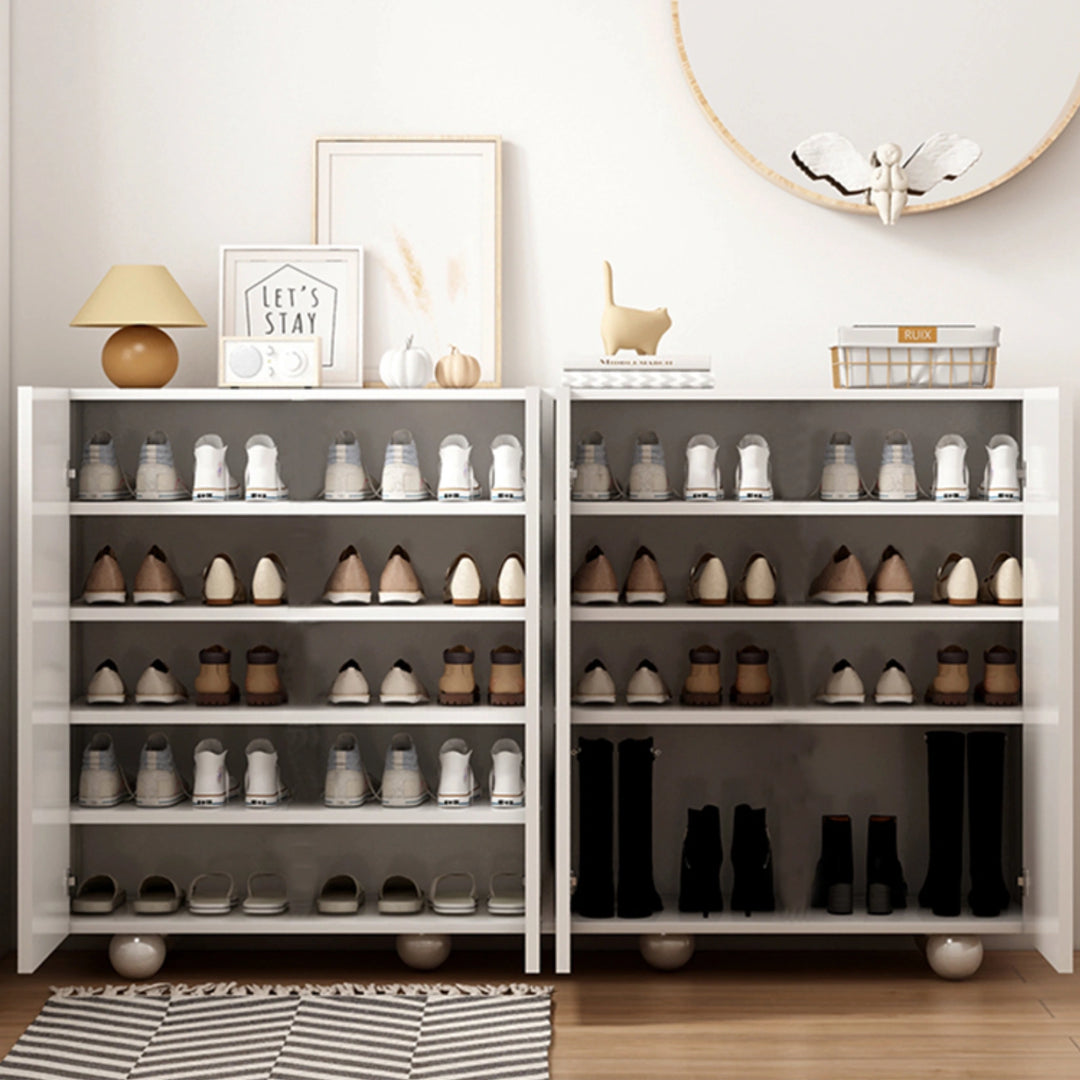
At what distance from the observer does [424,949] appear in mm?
2807

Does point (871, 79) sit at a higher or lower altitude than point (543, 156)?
higher

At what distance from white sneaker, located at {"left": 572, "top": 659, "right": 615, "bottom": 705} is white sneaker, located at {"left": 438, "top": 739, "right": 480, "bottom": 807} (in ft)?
0.87

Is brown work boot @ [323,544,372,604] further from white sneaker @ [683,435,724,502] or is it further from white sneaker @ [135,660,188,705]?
white sneaker @ [683,435,724,502]

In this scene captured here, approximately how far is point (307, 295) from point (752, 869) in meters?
1.55

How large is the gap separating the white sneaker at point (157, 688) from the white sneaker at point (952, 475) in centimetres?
163

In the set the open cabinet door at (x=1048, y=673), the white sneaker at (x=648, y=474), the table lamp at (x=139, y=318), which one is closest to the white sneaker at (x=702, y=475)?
the white sneaker at (x=648, y=474)

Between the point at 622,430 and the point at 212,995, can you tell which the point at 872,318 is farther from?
the point at 212,995

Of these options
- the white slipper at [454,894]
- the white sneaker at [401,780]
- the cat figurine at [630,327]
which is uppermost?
the cat figurine at [630,327]

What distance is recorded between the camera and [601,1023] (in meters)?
2.58

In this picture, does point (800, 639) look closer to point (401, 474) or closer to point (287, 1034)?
point (401, 474)

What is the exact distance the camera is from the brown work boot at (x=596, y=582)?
2.73m

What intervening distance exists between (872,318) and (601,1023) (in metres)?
1.60

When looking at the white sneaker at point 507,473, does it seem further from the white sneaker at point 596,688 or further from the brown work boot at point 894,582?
the brown work boot at point 894,582

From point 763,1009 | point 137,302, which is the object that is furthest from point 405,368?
point 763,1009
